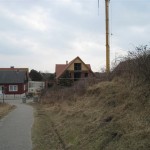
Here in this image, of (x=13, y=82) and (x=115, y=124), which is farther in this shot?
Result: (x=13, y=82)

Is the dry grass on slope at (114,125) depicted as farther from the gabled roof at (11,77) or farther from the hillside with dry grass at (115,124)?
the gabled roof at (11,77)

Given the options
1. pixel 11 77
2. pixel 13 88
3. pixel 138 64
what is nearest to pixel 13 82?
pixel 13 88

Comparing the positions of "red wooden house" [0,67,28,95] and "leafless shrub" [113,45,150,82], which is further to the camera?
"red wooden house" [0,67,28,95]

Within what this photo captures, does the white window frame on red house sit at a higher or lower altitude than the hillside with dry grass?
higher

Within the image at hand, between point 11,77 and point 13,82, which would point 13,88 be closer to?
point 13,82

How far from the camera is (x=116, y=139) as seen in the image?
35.2 ft

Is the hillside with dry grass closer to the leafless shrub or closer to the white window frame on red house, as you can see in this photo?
the leafless shrub

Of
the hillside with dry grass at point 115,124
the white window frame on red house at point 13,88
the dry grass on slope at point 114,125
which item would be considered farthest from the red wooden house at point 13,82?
the dry grass on slope at point 114,125

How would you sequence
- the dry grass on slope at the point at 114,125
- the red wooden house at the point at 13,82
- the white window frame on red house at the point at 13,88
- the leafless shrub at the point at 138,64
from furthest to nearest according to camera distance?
the white window frame on red house at the point at 13,88 → the red wooden house at the point at 13,82 → the leafless shrub at the point at 138,64 → the dry grass on slope at the point at 114,125

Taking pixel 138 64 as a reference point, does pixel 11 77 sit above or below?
above

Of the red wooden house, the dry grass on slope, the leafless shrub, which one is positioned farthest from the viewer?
the red wooden house

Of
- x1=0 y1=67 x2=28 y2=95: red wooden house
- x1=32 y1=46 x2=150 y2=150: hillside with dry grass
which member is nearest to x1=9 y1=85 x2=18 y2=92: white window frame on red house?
x1=0 y1=67 x2=28 y2=95: red wooden house

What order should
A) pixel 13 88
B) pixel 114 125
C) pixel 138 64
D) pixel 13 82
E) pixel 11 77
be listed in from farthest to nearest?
pixel 11 77 → pixel 13 88 → pixel 13 82 → pixel 138 64 → pixel 114 125

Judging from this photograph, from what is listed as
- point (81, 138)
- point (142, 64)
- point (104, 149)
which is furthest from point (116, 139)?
point (142, 64)
